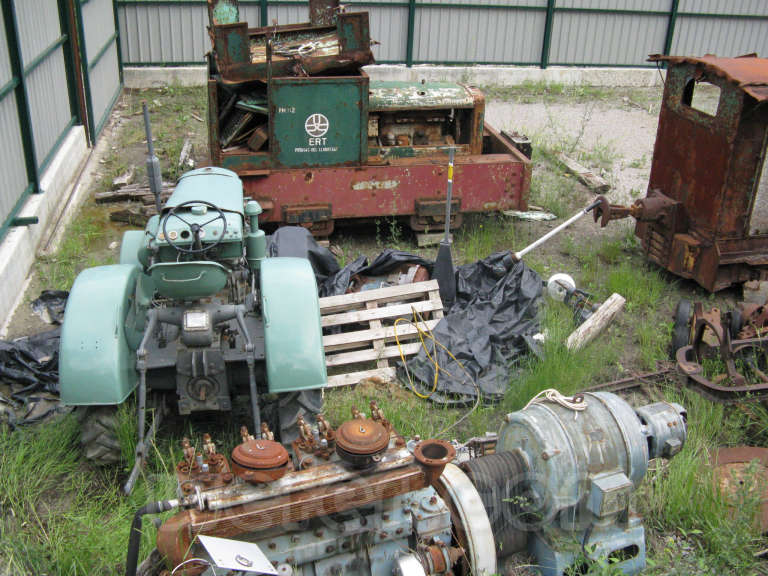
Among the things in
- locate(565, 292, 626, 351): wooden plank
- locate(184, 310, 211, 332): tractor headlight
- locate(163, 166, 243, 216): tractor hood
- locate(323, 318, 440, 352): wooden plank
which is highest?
locate(163, 166, 243, 216): tractor hood

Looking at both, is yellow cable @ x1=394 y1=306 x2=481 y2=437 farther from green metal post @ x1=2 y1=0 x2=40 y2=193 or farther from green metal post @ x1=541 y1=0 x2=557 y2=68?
green metal post @ x1=541 y1=0 x2=557 y2=68

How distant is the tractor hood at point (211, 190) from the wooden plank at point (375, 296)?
122 cm

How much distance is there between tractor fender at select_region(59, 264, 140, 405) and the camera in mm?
3824

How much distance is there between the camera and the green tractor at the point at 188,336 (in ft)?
12.6

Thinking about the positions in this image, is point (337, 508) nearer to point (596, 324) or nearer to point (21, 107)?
point (596, 324)

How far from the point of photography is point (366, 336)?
217 inches

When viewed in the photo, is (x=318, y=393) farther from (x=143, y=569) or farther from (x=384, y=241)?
(x=384, y=241)

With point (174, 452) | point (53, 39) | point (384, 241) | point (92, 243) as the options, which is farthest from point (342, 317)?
point (53, 39)

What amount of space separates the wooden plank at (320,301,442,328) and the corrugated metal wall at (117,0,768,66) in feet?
30.8

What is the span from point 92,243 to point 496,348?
4.30 metres

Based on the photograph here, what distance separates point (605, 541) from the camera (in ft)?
10.8

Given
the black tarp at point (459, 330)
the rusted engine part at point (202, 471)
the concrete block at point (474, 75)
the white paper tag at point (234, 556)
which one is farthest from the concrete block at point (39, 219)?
the concrete block at point (474, 75)

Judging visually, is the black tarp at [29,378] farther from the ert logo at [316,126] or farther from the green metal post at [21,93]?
the ert logo at [316,126]

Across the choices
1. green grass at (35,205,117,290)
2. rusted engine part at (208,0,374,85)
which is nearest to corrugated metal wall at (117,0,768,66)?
rusted engine part at (208,0,374,85)
